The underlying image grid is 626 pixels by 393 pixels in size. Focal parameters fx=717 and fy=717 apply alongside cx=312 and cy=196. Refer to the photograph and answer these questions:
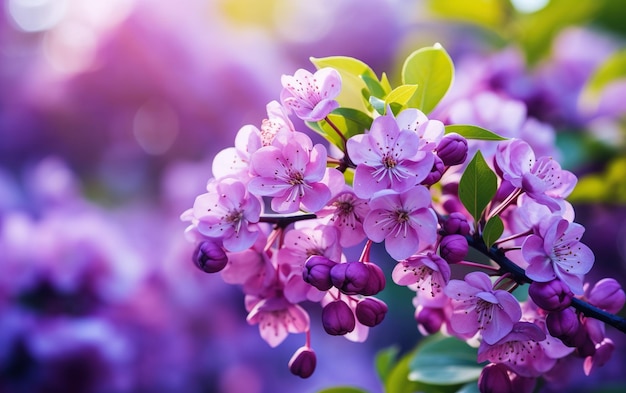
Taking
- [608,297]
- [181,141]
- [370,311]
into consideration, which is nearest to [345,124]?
[370,311]

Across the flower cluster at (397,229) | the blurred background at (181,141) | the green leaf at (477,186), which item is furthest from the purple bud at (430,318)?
the blurred background at (181,141)

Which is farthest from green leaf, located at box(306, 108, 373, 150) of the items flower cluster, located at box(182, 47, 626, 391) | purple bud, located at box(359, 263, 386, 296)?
purple bud, located at box(359, 263, 386, 296)

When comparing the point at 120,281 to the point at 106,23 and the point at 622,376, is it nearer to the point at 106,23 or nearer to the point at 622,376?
the point at 106,23

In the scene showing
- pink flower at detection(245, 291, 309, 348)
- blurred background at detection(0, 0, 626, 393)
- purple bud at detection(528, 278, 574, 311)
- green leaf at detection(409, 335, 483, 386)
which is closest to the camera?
purple bud at detection(528, 278, 574, 311)

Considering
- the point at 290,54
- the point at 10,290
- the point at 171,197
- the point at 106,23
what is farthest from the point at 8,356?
the point at 290,54

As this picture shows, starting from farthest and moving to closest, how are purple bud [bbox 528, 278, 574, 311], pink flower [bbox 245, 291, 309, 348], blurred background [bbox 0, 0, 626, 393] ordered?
blurred background [bbox 0, 0, 626, 393], pink flower [bbox 245, 291, 309, 348], purple bud [bbox 528, 278, 574, 311]

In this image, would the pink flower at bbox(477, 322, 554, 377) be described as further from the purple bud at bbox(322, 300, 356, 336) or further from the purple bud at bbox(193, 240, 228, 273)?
the purple bud at bbox(193, 240, 228, 273)

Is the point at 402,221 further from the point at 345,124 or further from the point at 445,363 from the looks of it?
the point at 445,363
